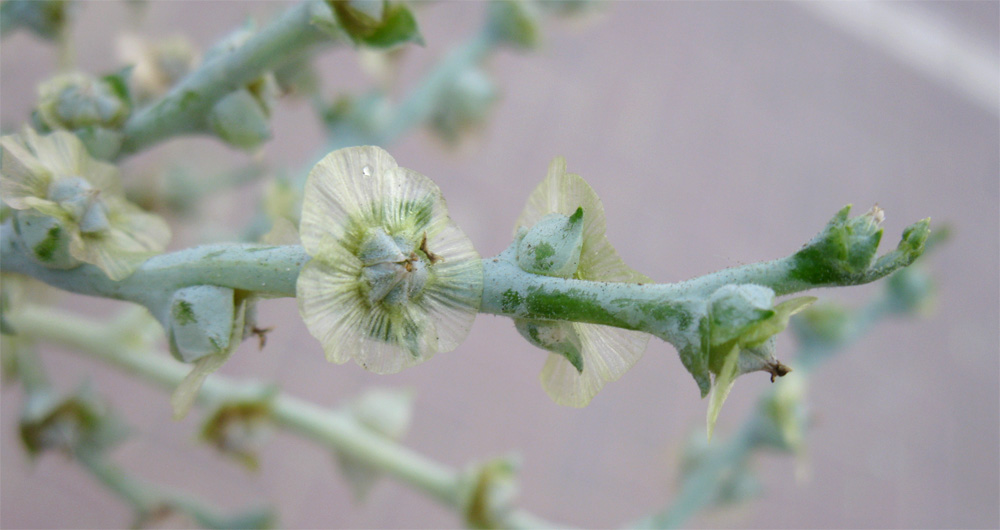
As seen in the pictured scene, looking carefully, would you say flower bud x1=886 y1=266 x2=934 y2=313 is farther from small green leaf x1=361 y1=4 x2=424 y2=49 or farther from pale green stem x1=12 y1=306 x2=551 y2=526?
small green leaf x1=361 y1=4 x2=424 y2=49

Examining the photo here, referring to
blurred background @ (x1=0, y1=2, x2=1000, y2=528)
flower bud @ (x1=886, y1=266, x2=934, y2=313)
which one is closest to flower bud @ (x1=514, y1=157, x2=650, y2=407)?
flower bud @ (x1=886, y1=266, x2=934, y2=313)

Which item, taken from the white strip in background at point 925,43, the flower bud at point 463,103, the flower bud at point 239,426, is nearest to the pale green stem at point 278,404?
the flower bud at point 239,426

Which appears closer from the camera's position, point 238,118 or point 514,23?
point 238,118

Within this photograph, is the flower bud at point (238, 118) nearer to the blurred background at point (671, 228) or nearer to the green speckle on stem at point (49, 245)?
the green speckle on stem at point (49, 245)

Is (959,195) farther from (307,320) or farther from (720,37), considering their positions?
(307,320)

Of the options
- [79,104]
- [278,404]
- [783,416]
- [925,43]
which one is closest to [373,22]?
[79,104]

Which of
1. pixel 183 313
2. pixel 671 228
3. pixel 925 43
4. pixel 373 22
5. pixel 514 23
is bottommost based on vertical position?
pixel 183 313

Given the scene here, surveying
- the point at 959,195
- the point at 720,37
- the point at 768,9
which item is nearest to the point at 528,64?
the point at 720,37

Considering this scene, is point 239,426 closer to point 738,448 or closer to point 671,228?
point 738,448
